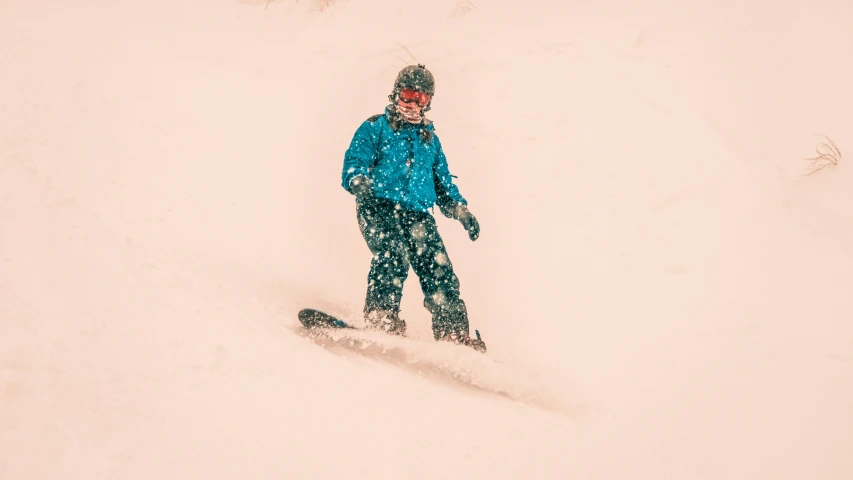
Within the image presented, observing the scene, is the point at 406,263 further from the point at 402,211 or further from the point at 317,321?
the point at 317,321

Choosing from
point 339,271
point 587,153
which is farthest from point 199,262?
point 587,153

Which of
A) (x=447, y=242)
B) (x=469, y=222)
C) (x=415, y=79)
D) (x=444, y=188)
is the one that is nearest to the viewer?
(x=415, y=79)

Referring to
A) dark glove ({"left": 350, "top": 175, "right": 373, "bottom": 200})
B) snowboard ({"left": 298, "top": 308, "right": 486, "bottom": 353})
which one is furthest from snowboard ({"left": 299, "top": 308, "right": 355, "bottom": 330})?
dark glove ({"left": 350, "top": 175, "right": 373, "bottom": 200})

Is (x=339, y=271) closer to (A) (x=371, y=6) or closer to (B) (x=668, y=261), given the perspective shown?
(B) (x=668, y=261)

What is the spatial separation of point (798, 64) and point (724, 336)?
274 centimetres

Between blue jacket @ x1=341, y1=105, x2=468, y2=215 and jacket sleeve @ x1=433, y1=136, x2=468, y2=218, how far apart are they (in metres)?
0.12

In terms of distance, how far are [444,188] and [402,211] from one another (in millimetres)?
408

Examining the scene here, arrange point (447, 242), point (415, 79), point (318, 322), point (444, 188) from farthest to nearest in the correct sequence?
point (447, 242) → point (444, 188) → point (415, 79) → point (318, 322)

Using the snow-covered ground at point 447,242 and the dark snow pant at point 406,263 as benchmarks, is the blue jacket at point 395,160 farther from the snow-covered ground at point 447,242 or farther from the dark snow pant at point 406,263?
the snow-covered ground at point 447,242

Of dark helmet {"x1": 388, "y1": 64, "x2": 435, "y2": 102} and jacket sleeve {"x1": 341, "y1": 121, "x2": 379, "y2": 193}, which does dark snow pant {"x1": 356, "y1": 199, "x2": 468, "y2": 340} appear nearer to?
jacket sleeve {"x1": 341, "y1": 121, "x2": 379, "y2": 193}

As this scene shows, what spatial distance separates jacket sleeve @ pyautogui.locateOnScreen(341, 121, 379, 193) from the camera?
13.0 ft

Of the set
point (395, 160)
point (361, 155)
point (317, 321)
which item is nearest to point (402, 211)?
point (395, 160)

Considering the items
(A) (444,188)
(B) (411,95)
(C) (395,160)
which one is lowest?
(A) (444,188)

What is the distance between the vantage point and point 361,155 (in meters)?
4.03
